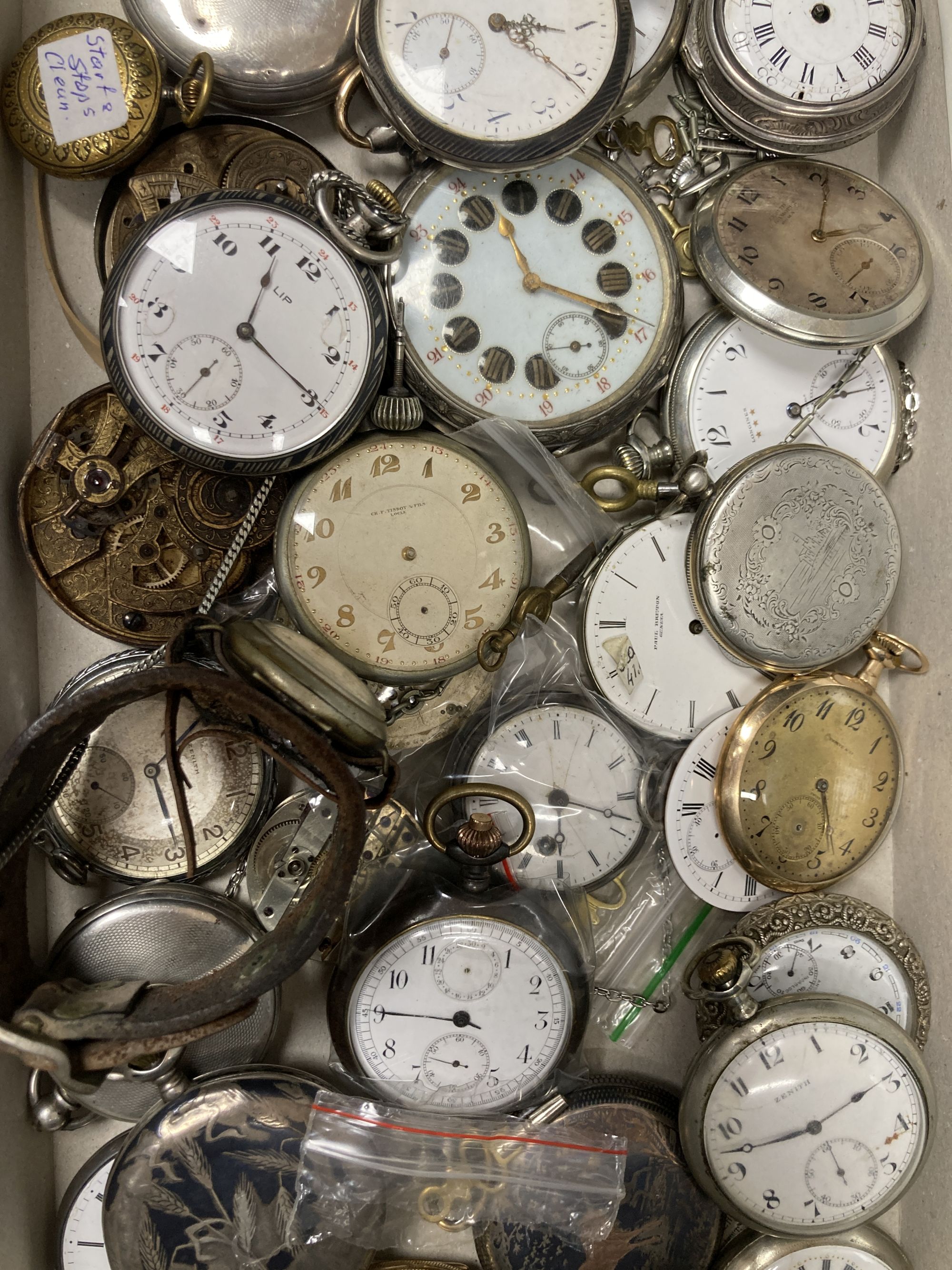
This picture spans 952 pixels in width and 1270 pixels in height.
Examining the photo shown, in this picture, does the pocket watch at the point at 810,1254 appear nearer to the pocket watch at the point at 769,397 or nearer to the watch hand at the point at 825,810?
the watch hand at the point at 825,810

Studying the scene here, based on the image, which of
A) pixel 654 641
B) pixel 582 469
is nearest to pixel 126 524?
pixel 582 469

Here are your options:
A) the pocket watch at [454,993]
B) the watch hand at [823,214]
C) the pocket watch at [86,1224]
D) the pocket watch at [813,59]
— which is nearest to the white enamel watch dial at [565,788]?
the pocket watch at [454,993]

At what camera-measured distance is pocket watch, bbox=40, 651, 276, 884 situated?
1716mm

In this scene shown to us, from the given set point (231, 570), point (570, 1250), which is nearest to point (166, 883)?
point (231, 570)

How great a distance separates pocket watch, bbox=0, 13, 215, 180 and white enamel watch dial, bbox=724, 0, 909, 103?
979 millimetres

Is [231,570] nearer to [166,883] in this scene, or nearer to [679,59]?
[166,883]

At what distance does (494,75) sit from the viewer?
1663mm

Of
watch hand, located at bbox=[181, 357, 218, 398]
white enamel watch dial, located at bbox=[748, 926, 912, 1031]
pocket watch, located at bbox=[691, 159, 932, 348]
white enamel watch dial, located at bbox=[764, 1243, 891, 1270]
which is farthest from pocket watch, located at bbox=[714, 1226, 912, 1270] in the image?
watch hand, located at bbox=[181, 357, 218, 398]

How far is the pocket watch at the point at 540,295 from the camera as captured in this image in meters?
1.75

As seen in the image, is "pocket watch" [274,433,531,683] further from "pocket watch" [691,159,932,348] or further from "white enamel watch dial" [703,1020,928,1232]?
"white enamel watch dial" [703,1020,928,1232]

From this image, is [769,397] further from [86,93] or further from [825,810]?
[86,93]

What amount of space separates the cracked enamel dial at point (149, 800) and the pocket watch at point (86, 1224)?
1.75 ft

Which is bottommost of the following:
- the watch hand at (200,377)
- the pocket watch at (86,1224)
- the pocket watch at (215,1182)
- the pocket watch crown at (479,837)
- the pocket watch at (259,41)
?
the pocket watch at (86,1224)

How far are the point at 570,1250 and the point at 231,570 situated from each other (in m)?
1.38
